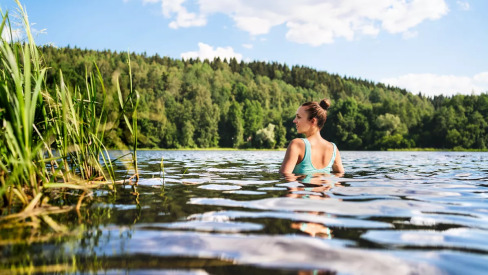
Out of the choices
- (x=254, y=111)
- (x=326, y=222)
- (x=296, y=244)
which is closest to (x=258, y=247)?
(x=296, y=244)

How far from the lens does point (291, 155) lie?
5.84 metres

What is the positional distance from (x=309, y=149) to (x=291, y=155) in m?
0.34

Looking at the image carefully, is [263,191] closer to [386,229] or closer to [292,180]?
[292,180]

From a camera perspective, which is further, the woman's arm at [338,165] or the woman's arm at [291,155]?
the woman's arm at [338,165]

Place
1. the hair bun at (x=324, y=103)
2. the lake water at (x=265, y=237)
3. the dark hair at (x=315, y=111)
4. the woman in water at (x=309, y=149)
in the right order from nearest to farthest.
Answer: the lake water at (x=265, y=237)
the woman in water at (x=309, y=149)
the dark hair at (x=315, y=111)
the hair bun at (x=324, y=103)

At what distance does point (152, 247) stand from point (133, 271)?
0.36 m

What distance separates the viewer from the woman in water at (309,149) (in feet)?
19.4

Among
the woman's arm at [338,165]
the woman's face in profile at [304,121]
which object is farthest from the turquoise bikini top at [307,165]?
the woman's arm at [338,165]

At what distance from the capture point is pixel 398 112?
84062mm

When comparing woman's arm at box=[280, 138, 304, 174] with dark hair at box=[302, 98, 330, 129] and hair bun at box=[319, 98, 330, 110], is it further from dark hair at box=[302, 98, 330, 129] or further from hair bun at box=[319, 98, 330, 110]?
hair bun at box=[319, 98, 330, 110]

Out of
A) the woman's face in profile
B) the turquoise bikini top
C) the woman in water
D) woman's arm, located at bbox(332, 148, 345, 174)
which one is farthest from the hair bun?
woman's arm, located at bbox(332, 148, 345, 174)

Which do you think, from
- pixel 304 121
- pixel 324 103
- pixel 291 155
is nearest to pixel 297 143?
pixel 291 155

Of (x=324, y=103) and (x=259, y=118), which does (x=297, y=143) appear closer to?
(x=324, y=103)

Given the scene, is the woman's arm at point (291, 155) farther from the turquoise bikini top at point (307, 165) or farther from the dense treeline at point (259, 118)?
the dense treeline at point (259, 118)
